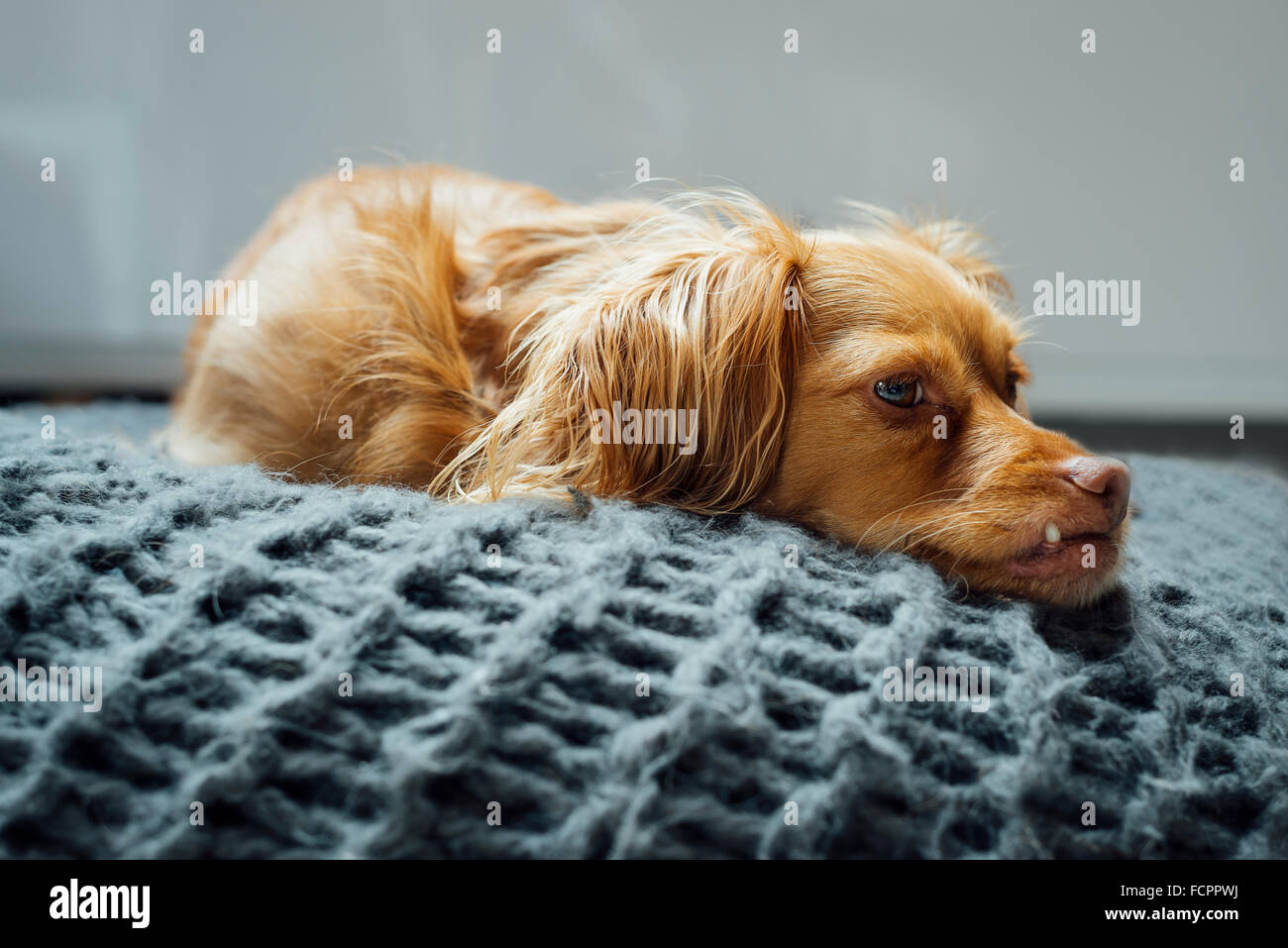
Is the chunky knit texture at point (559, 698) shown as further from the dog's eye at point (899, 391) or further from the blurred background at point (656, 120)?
the blurred background at point (656, 120)

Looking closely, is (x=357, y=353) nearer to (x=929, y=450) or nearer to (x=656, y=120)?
(x=929, y=450)

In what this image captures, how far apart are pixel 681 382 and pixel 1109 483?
50 cm

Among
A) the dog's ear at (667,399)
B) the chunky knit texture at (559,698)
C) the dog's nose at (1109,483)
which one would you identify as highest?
the dog's ear at (667,399)

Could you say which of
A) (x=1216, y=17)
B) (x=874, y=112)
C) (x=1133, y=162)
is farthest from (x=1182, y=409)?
(x=874, y=112)

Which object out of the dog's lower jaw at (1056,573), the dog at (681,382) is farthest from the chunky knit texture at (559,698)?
the dog at (681,382)

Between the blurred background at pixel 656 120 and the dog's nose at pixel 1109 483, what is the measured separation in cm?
157

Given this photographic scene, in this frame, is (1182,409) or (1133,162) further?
(1182,409)

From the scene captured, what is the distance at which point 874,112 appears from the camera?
8.55 feet

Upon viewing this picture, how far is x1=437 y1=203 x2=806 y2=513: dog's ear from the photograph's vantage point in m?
1.15

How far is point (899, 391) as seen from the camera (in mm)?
1146

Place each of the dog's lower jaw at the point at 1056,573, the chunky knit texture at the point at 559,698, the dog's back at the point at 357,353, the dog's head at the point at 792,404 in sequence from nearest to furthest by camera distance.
Answer: 1. the chunky knit texture at the point at 559,698
2. the dog's lower jaw at the point at 1056,573
3. the dog's head at the point at 792,404
4. the dog's back at the point at 357,353

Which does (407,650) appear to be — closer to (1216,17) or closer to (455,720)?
(455,720)

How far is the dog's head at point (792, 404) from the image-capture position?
1114 mm
